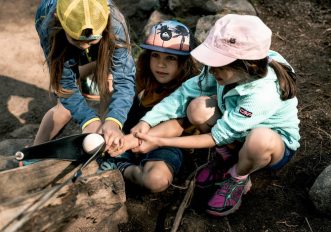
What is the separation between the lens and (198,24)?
3.84 m

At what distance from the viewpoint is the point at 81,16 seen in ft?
7.36

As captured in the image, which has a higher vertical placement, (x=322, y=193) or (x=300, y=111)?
(x=322, y=193)

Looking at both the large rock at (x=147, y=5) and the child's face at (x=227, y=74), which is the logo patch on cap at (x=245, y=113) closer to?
the child's face at (x=227, y=74)

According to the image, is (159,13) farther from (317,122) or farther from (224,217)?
(224,217)

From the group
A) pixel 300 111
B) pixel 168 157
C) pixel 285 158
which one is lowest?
pixel 300 111

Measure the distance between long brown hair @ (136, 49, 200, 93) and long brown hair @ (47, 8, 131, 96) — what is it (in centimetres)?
22

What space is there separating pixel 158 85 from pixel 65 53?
620 millimetres

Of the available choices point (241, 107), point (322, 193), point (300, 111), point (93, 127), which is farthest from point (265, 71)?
point (93, 127)

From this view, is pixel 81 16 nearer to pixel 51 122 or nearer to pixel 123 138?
pixel 123 138

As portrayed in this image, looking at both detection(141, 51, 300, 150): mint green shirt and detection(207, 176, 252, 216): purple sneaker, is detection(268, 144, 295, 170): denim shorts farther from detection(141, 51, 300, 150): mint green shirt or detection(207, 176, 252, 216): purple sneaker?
detection(207, 176, 252, 216): purple sneaker

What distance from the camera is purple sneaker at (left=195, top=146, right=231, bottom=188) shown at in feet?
8.45

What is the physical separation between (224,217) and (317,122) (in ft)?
3.04

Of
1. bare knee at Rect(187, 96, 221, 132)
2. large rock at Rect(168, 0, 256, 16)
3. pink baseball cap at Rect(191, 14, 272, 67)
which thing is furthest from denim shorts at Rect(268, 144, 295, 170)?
large rock at Rect(168, 0, 256, 16)

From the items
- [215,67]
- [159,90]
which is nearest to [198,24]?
[159,90]
